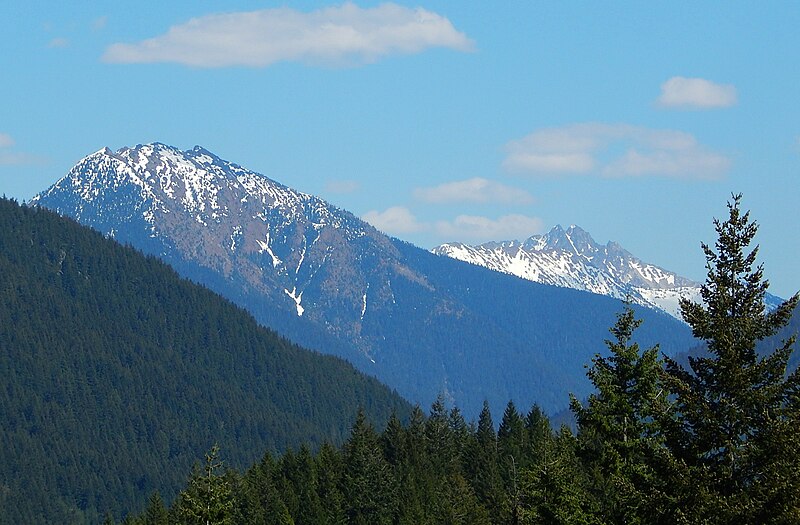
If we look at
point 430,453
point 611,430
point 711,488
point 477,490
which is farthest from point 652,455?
point 430,453

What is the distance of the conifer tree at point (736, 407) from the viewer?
2705cm

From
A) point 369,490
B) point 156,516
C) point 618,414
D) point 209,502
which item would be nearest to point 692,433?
point 618,414

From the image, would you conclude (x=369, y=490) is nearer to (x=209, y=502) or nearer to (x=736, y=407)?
(x=209, y=502)

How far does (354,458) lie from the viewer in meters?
105

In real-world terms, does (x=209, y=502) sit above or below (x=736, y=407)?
below

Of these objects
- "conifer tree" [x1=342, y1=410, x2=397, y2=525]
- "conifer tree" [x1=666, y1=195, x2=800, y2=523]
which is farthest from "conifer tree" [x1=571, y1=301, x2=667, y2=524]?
"conifer tree" [x1=342, y1=410, x2=397, y2=525]

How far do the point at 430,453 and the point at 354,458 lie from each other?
21.8m

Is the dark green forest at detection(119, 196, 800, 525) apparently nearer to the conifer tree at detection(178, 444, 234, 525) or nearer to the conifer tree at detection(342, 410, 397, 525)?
the conifer tree at detection(178, 444, 234, 525)

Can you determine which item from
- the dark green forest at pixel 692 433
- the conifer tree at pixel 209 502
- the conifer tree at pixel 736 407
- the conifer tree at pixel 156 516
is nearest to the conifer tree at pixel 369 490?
the conifer tree at pixel 156 516

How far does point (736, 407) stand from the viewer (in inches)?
1118

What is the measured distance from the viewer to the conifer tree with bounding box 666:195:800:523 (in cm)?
2705

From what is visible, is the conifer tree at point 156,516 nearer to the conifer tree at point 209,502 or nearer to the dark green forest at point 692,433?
the dark green forest at point 692,433

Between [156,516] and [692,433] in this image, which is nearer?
[692,433]

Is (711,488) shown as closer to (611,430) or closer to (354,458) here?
(611,430)
